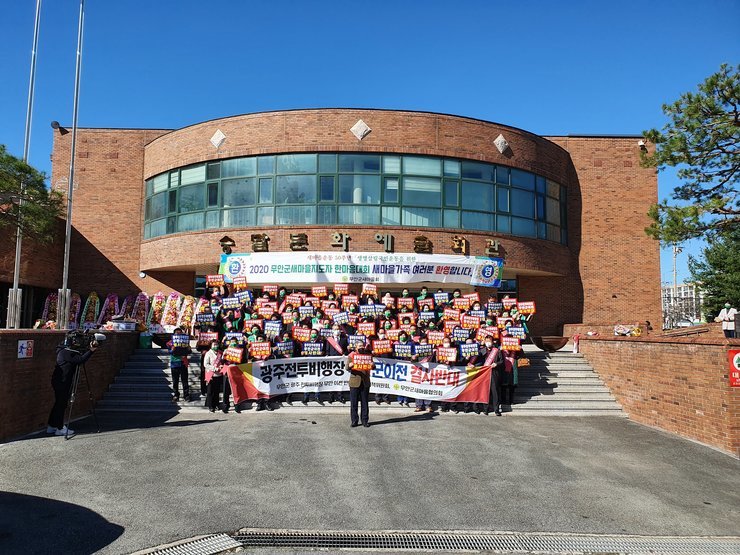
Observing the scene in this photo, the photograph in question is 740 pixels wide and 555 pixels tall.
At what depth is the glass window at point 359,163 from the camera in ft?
68.3

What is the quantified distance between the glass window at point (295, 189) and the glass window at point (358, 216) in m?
1.20

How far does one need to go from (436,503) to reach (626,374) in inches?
348

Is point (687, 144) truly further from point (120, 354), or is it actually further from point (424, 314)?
point (120, 354)

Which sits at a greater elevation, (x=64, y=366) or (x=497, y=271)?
(x=497, y=271)

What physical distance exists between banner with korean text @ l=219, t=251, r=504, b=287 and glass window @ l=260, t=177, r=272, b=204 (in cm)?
216

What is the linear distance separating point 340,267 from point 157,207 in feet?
29.2

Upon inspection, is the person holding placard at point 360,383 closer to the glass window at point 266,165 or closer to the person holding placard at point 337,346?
the person holding placard at point 337,346

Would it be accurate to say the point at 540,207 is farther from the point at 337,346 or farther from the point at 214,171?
the point at 214,171

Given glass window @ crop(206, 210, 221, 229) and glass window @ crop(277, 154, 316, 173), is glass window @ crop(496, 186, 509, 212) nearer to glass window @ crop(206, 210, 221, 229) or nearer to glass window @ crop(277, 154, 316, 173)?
glass window @ crop(277, 154, 316, 173)

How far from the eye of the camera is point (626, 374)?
555 inches

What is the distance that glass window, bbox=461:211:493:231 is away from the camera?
21234 millimetres

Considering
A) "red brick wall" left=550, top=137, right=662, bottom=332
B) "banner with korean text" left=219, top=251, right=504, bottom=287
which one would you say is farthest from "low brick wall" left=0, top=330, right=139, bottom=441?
"red brick wall" left=550, top=137, right=662, bottom=332

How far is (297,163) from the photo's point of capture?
20984 millimetres

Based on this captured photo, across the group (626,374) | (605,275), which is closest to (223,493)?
(626,374)
